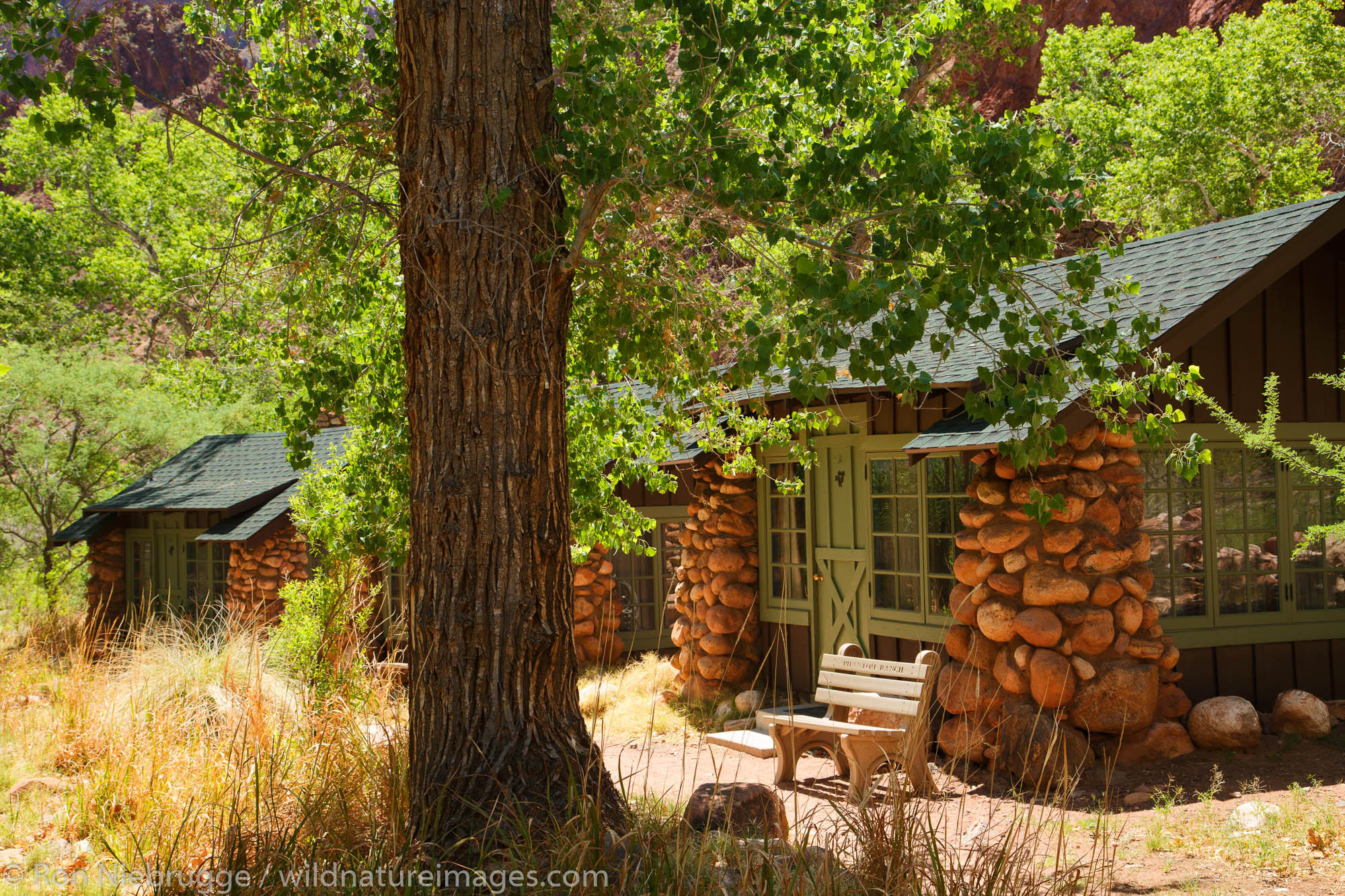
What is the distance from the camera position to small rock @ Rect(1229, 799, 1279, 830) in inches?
210

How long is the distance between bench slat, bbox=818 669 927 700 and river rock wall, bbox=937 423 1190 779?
255mm

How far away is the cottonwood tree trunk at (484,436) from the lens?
3.48m

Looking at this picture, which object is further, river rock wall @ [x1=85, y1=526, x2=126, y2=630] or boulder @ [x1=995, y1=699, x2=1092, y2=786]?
river rock wall @ [x1=85, y1=526, x2=126, y2=630]

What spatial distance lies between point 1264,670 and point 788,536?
12.7ft

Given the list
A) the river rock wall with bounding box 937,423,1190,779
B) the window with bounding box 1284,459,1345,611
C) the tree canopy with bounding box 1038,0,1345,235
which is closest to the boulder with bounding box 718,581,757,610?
the river rock wall with bounding box 937,423,1190,779

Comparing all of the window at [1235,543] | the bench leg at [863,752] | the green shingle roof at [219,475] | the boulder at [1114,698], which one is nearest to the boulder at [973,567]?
the boulder at [1114,698]

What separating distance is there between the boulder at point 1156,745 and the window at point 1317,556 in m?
1.87

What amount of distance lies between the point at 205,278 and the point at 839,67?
4.03 metres

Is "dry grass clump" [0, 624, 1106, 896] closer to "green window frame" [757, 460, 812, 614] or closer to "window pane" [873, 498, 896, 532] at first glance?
"window pane" [873, 498, 896, 532]

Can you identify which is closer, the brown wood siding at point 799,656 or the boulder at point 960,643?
the boulder at point 960,643

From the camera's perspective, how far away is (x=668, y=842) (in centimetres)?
329

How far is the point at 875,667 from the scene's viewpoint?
22.5 ft

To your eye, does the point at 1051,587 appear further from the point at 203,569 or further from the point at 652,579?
the point at 203,569

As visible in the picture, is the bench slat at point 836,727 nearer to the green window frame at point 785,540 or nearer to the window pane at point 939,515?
the window pane at point 939,515
